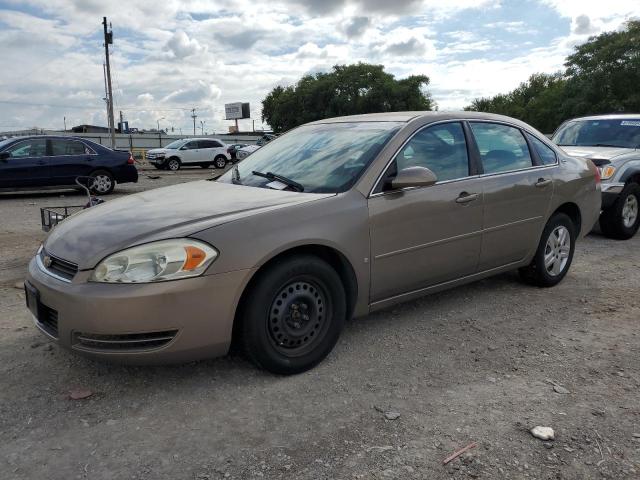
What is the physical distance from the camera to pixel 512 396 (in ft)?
9.95

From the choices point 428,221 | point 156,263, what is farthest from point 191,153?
point 156,263

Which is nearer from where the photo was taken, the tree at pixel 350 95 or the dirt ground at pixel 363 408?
the dirt ground at pixel 363 408

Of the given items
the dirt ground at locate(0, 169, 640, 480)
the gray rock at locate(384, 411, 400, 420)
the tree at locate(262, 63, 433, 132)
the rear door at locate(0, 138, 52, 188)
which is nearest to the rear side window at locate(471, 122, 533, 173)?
the dirt ground at locate(0, 169, 640, 480)

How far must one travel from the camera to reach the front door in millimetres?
3596

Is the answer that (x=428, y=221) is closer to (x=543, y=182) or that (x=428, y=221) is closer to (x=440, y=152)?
(x=440, y=152)

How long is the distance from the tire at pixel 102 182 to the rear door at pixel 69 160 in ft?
0.67

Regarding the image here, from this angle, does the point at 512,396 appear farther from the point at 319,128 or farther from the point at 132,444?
the point at 319,128

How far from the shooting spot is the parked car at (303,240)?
2.83 m

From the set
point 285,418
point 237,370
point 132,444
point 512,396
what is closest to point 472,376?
point 512,396

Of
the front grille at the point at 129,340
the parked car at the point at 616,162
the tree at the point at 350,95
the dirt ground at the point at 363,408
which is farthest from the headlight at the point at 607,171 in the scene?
the tree at the point at 350,95

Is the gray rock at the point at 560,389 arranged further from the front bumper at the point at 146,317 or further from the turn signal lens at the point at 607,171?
the turn signal lens at the point at 607,171

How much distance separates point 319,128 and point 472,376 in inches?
88.4

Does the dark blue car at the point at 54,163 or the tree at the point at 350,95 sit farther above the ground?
the tree at the point at 350,95

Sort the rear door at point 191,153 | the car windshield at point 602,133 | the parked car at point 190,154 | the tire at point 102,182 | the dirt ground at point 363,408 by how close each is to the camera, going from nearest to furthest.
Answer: the dirt ground at point 363,408
the car windshield at point 602,133
the tire at point 102,182
the parked car at point 190,154
the rear door at point 191,153
